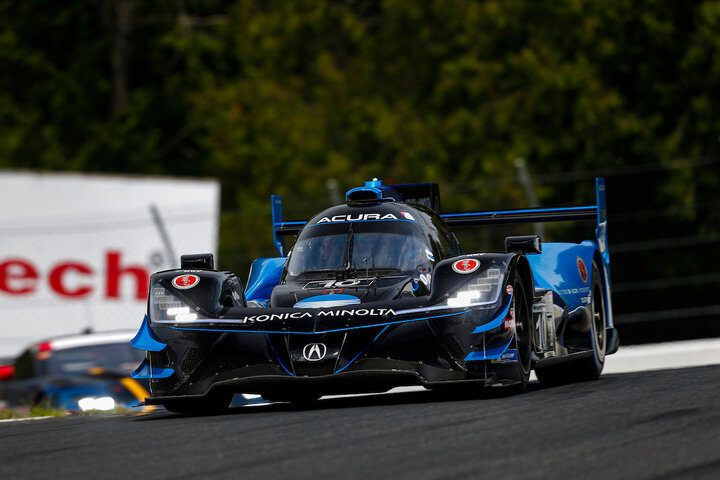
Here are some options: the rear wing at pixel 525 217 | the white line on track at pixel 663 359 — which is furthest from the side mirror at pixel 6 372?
the white line on track at pixel 663 359

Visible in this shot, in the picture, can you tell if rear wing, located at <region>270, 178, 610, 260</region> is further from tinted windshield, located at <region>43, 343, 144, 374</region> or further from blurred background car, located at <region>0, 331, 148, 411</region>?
tinted windshield, located at <region>43, 343, 144, 374</region>

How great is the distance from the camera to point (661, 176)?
23.5 m

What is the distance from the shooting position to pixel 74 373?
14.1 m

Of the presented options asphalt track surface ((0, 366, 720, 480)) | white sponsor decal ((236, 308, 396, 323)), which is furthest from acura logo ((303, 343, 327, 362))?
asphalt track surface ((0, 366, 720, 480))

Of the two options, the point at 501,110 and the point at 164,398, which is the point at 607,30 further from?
the point at 164,398

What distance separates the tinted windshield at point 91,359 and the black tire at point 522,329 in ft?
20.8

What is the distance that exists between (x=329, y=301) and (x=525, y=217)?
8.90ft

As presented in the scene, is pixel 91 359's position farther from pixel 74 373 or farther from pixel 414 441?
pixel 414 441

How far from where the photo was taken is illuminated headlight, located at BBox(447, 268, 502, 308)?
7909 mm

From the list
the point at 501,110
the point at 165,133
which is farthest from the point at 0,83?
the point at 501,110

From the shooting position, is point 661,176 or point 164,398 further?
point 661,176

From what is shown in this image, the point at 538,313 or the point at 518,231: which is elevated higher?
the point at 538,313

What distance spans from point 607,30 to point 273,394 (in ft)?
66.2

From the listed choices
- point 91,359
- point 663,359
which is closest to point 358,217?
point 663,359
